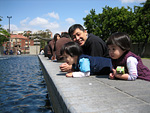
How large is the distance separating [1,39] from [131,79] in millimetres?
50145

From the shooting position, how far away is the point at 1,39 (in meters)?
49.2

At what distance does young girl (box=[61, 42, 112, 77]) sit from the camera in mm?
4098

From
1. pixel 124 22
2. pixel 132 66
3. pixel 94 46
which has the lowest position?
pixel 132 66

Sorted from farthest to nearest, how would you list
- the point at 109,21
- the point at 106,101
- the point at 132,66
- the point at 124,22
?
the point at 109,21 → the point at 124,22 → the point at 132,66 → the point at 106,101

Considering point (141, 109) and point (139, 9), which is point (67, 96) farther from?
point (139, 9)

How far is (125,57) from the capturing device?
3617mm

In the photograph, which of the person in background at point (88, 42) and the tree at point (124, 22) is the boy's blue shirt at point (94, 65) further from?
the tree at point (124, 22)

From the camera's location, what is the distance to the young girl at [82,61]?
13.4 feet

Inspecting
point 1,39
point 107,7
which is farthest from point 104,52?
point 1,39

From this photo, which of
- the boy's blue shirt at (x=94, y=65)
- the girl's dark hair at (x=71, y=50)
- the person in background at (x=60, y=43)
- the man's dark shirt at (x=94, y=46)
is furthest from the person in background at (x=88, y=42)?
the person in background at (x=60, y=43)

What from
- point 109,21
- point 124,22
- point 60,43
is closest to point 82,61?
point 60,43

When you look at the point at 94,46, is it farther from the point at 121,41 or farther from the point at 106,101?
the point at 106,101

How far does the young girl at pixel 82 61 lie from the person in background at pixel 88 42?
1.75ft

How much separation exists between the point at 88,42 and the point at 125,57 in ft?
4.60
